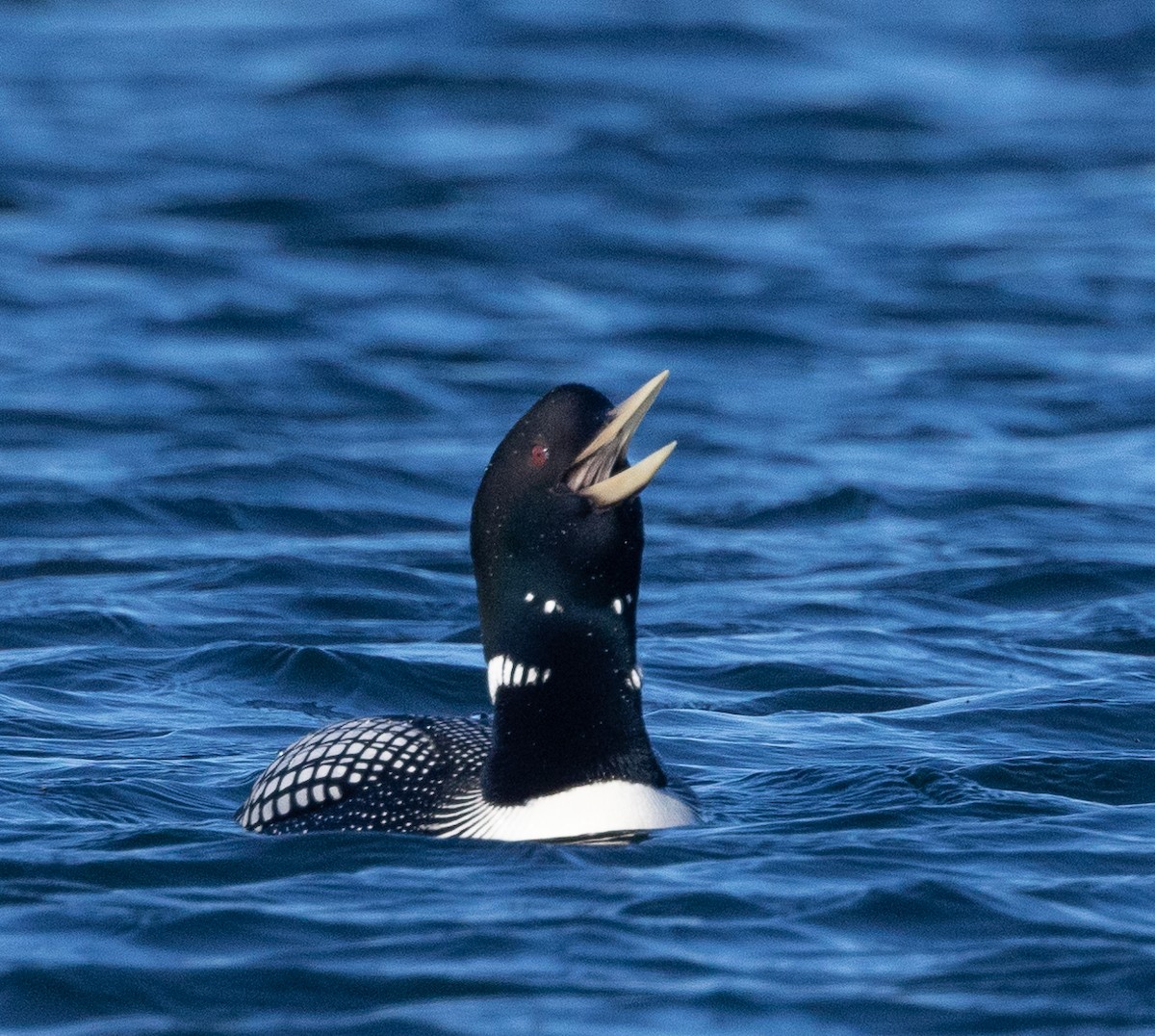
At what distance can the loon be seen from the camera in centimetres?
466

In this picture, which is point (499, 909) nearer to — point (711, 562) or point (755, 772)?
point (755, 772)

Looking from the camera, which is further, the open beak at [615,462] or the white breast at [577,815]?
the white breast at [577,815]

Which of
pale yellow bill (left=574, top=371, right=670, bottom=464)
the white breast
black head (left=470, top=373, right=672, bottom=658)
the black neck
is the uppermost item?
pale yellow bill (left=574, top=371, right=670, bottom=464)

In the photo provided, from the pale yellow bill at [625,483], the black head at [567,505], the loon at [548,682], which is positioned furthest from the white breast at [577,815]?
the pale yellow bill at [625,483]

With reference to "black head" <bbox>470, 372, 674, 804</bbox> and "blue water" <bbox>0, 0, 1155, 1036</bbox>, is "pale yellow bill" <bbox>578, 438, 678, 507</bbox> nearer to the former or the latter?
"black head" <bbox>470, 372, 674, 804</bbox>

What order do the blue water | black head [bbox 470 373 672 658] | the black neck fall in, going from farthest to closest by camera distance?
the black neck < black head [bbox 470 373 672 658] < the blue water

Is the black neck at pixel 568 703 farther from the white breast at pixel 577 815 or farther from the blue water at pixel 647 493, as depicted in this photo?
the blue water at pixel 647 493

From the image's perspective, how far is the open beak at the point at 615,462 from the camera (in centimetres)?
455

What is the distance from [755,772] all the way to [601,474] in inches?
60.4

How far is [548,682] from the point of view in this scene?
4840 millimetres

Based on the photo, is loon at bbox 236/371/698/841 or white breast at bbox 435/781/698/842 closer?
loon at bbox 236/371/698/841

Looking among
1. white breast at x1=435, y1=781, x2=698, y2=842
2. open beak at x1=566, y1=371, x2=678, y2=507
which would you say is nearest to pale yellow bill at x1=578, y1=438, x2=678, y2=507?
open beak at x1=566, y1=371, x2=678, y2=507

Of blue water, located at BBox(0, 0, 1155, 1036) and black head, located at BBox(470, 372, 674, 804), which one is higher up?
black head, located at BBox(470, 372, 674, 804)

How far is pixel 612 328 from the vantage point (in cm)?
1353
